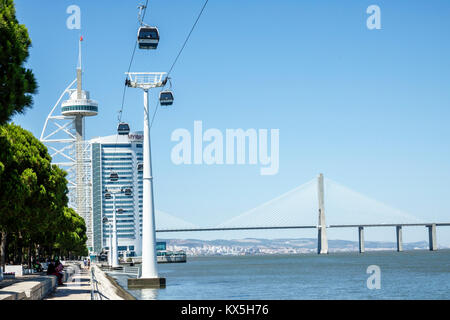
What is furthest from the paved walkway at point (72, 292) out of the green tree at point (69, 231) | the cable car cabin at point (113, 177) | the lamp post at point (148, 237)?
the green tree at point (69, 231)

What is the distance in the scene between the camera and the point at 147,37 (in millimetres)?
30828

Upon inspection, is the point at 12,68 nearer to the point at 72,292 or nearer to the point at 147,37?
the point at 147,37

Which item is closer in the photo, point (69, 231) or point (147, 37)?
point (147, 37)

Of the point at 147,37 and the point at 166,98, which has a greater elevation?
the point at 147,37

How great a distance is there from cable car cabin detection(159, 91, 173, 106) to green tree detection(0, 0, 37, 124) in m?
9.78

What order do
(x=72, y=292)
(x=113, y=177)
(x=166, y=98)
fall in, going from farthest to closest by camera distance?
1. (x=113, y=177)
2. (x=166, y=98)
3. (x=72, y=292)

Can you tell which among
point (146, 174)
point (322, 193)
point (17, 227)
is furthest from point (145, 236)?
point (322, 193)

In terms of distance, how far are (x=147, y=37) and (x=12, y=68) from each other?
798 centimetres

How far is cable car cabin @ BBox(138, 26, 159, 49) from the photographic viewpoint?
101 feet

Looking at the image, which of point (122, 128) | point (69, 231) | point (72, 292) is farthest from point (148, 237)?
point (69, 231)

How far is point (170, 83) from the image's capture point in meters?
36.2

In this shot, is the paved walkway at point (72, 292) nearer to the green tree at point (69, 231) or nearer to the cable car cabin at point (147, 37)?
the cable car cabin at point (147, 37)

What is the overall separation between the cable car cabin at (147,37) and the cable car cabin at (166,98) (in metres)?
4.06
